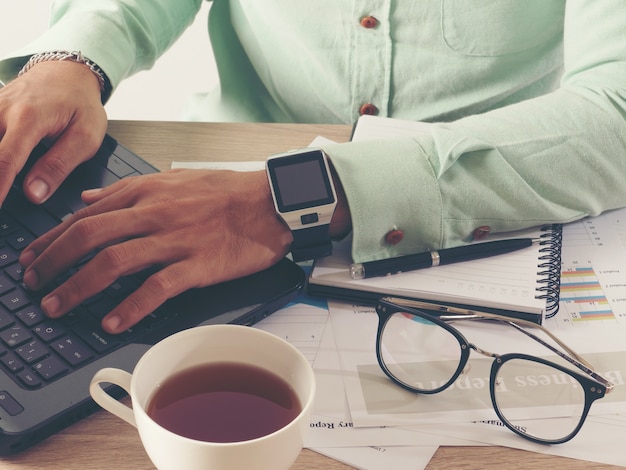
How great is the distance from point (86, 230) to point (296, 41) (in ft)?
1.79

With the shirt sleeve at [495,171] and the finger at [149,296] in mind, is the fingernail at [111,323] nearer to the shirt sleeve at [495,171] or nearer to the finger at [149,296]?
the finger at [149,296]

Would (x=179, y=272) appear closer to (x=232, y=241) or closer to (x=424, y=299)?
(x=232, y=241)

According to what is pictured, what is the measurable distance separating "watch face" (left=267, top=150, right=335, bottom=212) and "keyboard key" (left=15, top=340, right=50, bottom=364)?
258mm

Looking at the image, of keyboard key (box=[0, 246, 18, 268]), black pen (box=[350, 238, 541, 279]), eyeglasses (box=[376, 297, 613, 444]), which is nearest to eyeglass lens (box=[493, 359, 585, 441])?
eyeglasses (box=[376, 297, 613, 444])

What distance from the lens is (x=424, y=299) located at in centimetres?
69

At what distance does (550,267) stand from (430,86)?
439 millimetres

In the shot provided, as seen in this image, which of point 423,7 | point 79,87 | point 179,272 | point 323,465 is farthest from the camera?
point 423,7

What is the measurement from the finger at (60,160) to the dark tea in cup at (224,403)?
1.15ft

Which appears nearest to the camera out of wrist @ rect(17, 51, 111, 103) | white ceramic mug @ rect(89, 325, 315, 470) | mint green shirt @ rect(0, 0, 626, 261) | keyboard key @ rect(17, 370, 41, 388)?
white ceramic mug @ rect(89, 325, 315, 470)

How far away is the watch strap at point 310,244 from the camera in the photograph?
72 centimetres

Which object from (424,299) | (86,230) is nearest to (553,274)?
(424,299)

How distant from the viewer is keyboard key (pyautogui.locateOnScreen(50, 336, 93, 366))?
57 cm

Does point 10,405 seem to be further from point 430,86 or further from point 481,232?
point 430,86

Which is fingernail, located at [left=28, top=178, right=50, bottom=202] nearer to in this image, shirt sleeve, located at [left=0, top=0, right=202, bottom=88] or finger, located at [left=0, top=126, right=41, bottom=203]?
finger, located at [left=0, top=126, right=41, bottom=203]
